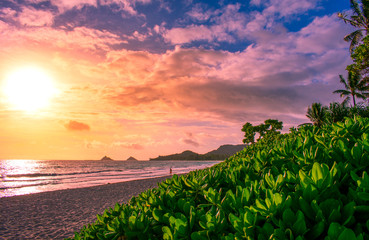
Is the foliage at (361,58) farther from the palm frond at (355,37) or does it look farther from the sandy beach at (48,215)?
the sandy beach at (48,215)

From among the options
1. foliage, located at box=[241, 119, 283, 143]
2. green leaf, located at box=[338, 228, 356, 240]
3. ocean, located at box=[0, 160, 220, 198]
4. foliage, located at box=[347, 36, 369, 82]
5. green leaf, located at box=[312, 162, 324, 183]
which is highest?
foliage, located at box=[347, 36, 369, 82]

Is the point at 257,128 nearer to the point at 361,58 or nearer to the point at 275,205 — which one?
the point at 361,58

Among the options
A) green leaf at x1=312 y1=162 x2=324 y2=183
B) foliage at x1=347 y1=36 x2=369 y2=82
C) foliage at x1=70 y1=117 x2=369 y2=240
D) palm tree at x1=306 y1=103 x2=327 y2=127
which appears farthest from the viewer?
palm tree at x1=306 y1=103 x2=327 y2=127

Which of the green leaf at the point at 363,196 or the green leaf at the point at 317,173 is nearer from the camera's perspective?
the green leaf at the point at 363,196

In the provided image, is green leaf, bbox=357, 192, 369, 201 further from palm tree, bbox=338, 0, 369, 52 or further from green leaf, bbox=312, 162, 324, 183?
palm tree, bbox=338, 0, 369, 52

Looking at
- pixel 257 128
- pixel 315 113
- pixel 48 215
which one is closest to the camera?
pixel 48 215

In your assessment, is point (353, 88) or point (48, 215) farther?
point (353, 88)

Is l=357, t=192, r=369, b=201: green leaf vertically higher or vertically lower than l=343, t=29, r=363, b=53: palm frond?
lower

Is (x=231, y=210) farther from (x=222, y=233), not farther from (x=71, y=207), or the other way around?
(x=71, y=207)

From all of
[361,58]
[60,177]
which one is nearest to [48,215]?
[361,58]

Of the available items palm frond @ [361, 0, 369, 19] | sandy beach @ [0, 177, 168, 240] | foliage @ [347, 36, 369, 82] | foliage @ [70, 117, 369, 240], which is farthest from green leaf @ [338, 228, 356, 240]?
palm frond @ [361, 0, 369, 19]

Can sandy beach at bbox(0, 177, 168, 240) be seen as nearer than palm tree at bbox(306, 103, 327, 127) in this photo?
Yes

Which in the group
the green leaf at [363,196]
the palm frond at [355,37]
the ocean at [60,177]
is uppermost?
the palm frond at [355,37]

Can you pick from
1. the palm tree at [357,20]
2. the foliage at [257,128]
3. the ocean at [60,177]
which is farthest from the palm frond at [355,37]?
the ocean at [60,177]
